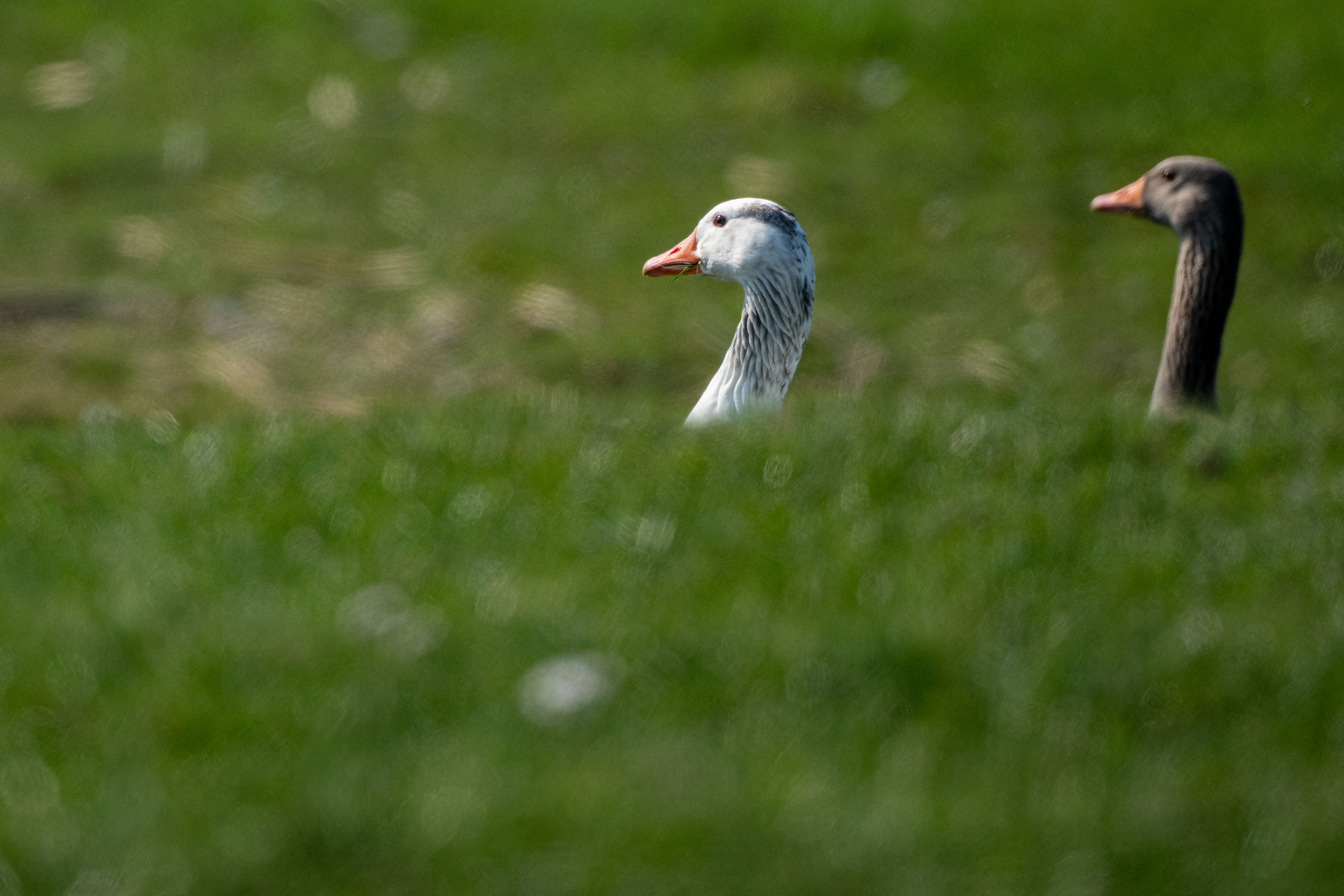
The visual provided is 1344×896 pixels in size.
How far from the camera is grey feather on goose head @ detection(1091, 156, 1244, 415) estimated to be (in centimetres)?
785

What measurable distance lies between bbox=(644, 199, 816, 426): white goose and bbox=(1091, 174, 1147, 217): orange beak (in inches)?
87.4

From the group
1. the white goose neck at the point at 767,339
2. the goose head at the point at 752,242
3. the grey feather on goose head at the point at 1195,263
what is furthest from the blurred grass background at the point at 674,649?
the goose head at the point at 752,242

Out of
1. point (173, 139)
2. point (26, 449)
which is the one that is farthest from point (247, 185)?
point (26, 449)

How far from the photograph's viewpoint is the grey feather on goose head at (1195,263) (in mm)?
7852

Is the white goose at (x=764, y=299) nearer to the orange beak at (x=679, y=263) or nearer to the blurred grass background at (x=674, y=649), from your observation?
the orange beak at (x=679, y=263)

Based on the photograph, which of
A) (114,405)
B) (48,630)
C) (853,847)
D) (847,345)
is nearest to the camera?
(853,847)

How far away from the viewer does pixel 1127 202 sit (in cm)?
861

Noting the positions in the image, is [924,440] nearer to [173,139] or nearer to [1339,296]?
[1339,296]

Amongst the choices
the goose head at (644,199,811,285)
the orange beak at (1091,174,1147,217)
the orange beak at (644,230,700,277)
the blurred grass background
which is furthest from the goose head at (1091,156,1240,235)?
Answer: the orange beak at (644,230,700,277)

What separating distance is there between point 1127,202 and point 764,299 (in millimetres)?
2626

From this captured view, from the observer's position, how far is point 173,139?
56.3 ft

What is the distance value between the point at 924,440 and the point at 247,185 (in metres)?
12.4

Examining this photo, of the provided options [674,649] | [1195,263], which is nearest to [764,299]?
[1195,263]

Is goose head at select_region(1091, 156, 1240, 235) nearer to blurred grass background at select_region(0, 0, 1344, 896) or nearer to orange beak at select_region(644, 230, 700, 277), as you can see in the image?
blurred grass background at select_region(0, 0, 1344, 896)
